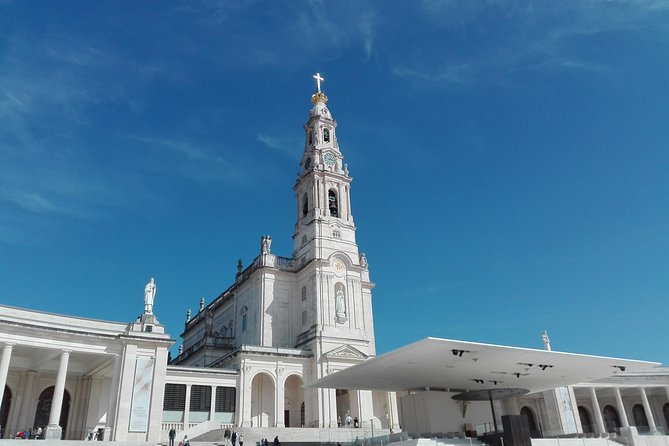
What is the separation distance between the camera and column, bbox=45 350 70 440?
92.8 feet

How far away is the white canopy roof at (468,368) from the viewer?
24.4 metres

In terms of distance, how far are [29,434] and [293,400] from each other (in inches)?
791

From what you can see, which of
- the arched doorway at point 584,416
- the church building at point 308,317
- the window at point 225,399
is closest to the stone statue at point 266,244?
the church building at point 308,317

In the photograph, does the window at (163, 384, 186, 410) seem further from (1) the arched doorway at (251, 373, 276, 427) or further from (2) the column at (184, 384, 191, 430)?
(1) the arched doorway at (251, 373, 276, 427)

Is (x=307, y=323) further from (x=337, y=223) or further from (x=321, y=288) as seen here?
(x=337, y=223)

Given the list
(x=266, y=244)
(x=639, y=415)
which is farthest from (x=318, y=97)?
(x=639, y=415)

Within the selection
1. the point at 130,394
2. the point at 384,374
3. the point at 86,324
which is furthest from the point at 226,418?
the point at 384,374

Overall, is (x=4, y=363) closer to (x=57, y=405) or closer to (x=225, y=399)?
(x=57, y=405)

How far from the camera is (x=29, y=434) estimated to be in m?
32.0

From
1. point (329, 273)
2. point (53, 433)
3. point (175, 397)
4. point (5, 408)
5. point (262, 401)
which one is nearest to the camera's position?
point (53, 433)

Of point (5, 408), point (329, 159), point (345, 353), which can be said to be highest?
point (329, 159)

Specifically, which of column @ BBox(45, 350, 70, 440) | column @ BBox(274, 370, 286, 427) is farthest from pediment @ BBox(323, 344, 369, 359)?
column @ BBox(45, 350, 70, 440)

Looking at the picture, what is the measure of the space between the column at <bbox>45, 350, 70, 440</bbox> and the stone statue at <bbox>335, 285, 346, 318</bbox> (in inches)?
883

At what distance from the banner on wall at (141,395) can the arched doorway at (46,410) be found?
267 inches
